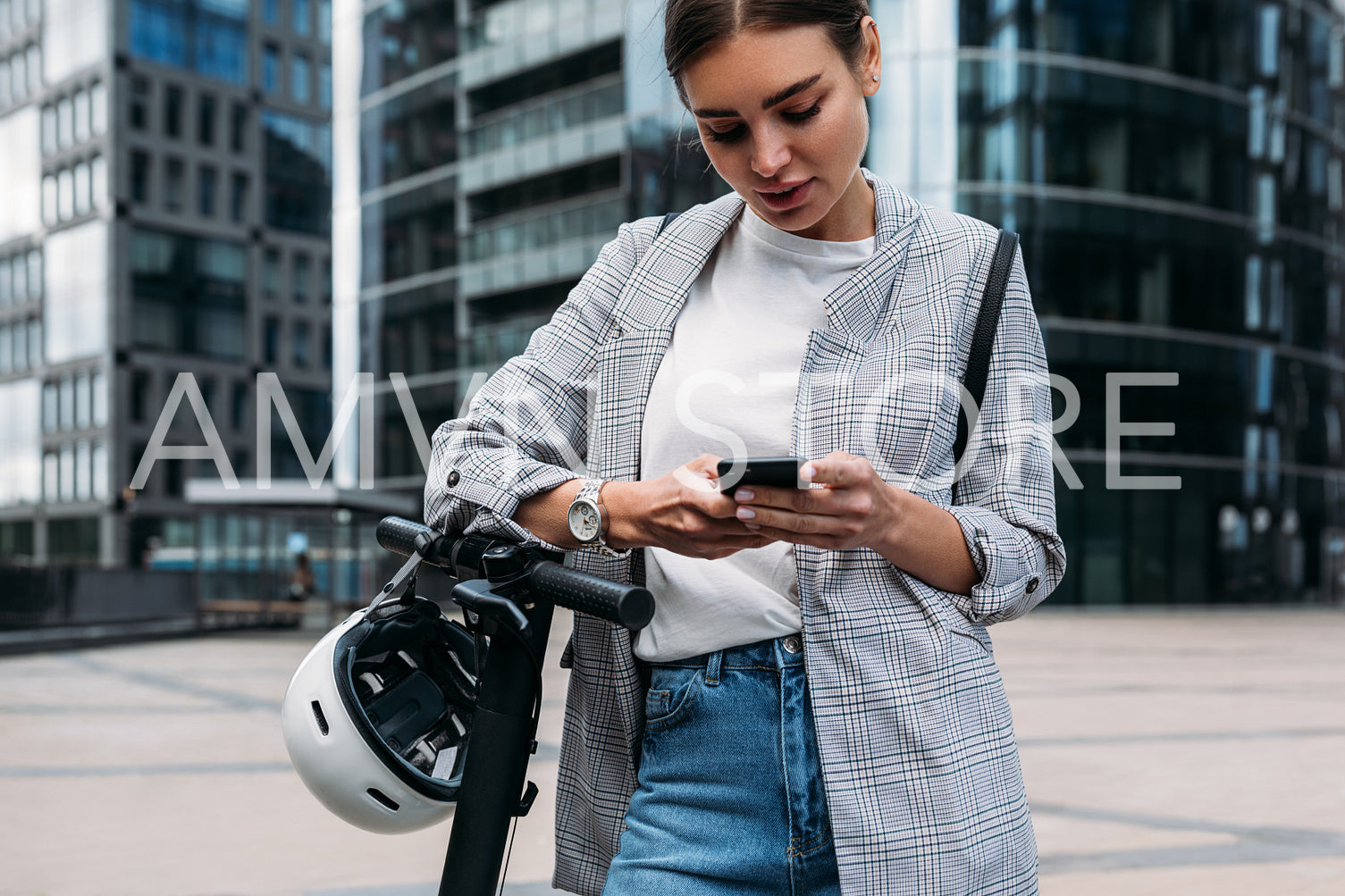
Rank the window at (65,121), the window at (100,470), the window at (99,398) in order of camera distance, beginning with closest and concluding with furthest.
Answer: the window at (100,470)
the window at (99,398)
the window at (65,121)

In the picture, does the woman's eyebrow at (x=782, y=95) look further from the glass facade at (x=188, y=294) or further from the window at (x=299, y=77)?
the window at (x=299, y=77)

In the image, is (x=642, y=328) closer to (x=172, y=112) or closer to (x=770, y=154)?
(x=770, y=154)

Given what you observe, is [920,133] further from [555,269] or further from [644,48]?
[644,48]

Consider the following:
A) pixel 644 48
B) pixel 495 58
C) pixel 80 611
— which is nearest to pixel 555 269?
pixel 495 58

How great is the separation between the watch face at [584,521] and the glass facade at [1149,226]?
2718 cm

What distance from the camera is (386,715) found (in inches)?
55.7

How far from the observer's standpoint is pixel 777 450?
1434 millimetres

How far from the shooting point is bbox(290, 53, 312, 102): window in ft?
188

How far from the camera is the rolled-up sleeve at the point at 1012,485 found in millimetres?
1372

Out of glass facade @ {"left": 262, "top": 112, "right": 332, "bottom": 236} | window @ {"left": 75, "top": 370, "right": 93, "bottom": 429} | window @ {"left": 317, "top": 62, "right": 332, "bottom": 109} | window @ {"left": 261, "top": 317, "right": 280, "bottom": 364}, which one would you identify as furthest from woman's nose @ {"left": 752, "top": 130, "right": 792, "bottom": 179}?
window @ {"left": 317, "top": 62, "right": 332, "bottom": 109}

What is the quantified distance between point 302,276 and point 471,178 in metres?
21.3


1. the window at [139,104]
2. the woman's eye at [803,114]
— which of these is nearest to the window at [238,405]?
the window at [139,104]

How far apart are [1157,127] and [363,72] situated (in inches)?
964

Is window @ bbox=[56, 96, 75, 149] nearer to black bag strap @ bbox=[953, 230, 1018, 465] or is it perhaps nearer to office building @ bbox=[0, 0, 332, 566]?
office building @ bbox=[0, 0, 332, 566]
